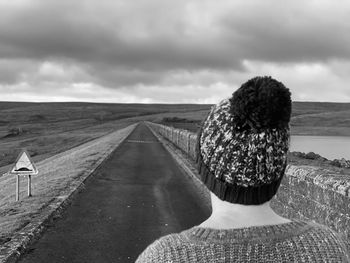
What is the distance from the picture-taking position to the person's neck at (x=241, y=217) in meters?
2.20

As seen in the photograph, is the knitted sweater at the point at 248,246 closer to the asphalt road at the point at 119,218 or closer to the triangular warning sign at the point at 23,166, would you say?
the asphalt road at the point at 119,218

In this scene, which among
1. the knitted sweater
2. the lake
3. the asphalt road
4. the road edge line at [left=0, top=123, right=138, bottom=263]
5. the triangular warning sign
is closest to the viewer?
the knitted sweater

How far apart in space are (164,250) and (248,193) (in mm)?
Result: 468

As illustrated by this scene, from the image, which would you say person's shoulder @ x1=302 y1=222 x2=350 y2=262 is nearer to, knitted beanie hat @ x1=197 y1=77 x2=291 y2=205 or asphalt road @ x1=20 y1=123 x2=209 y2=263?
knitted beanie hat @ x1=197 y1=77 x2=291 y2=205

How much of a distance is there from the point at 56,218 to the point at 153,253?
29.0ft

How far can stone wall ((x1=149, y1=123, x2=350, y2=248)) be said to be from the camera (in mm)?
5777

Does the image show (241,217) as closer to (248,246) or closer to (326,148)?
(248,246)

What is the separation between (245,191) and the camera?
2240mm

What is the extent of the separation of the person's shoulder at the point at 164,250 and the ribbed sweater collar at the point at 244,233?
5cm

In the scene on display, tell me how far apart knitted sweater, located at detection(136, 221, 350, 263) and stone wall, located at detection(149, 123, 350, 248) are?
3.68 metres

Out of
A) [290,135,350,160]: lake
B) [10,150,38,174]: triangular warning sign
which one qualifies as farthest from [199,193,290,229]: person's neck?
[290,135,350,160]: lake

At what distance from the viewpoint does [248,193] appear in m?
2.24

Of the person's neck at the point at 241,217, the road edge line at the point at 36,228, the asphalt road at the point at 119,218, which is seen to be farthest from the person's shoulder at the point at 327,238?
the road edge line at the point at 36,228

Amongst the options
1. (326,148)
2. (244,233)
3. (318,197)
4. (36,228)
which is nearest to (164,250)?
(244,233)
